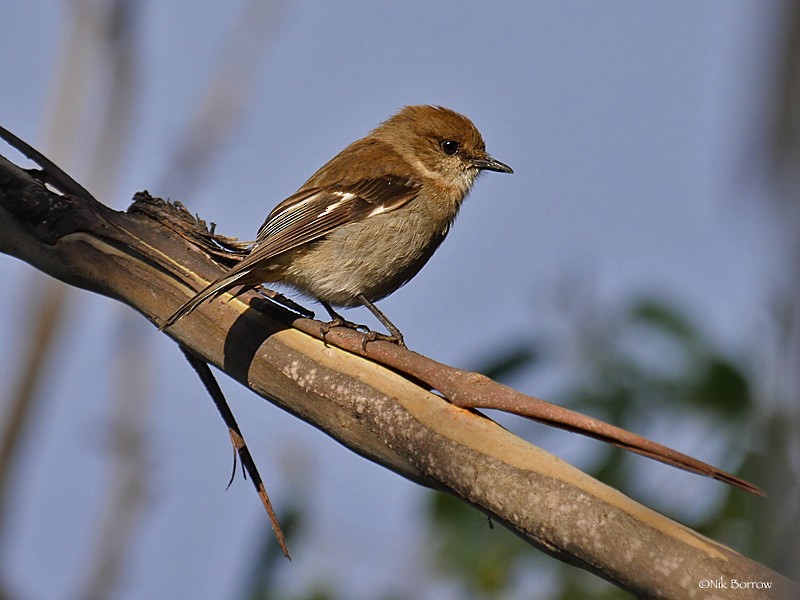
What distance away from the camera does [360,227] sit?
15.0 ft

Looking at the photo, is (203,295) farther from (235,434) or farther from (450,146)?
(450,146)

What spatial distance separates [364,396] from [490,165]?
2786mm

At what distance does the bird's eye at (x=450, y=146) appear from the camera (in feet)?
17.5

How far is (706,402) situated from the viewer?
130 inches

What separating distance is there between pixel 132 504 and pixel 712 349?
405cm

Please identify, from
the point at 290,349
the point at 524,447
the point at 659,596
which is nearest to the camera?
the point at 659,596

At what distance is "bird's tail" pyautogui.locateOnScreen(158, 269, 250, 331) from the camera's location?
123 inches

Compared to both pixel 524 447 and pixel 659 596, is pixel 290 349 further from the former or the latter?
pixel 659 596

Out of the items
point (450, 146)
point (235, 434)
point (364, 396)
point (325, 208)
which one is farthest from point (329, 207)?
point (364, 396)

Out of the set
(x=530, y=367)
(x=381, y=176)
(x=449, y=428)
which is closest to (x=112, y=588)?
A: (x=381, y=176)

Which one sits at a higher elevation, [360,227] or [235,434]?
[360,227]

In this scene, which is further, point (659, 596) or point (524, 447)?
point (524, 447)

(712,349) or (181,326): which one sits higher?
(181,326)

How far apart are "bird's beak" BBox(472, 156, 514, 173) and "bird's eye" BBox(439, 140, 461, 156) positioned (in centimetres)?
11
